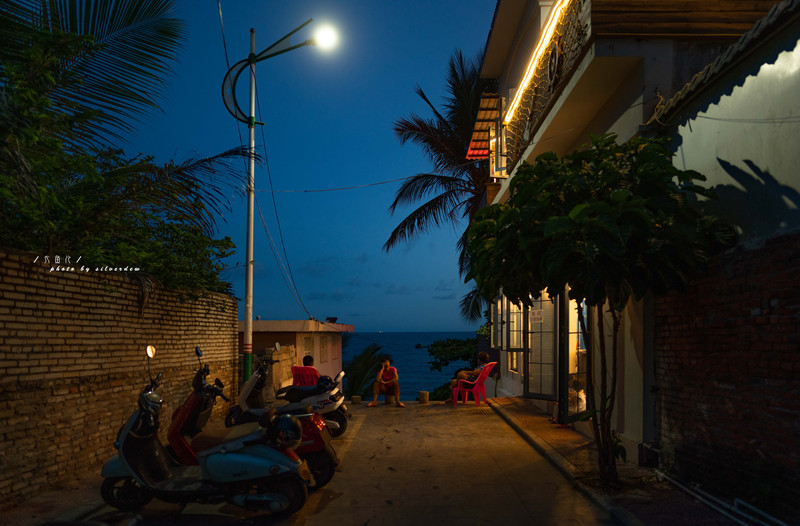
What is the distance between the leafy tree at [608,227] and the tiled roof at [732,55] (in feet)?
2.94

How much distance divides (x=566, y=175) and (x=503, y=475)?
3793 mm

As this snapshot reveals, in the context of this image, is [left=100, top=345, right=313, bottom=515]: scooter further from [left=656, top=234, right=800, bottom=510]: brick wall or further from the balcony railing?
the balcony railing

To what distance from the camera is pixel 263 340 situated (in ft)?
65.1

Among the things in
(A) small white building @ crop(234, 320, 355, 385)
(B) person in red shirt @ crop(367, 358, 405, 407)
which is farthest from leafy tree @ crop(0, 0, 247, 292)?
(A) small white building @ crop(234, 320, 355, 385)

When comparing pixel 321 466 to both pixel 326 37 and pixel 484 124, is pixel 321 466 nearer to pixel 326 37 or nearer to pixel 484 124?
pixel 326 37

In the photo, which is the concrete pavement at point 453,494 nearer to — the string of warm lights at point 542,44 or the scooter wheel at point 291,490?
the scooter wheel at point 291,490

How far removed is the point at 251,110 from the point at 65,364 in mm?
8169

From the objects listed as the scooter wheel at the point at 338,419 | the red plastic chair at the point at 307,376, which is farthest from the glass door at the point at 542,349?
the red plastic chair at the point at 307,376

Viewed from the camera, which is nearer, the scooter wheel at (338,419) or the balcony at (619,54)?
the balcony at (619,54)

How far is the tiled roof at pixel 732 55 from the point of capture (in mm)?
4770

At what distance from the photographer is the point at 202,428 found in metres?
6.33

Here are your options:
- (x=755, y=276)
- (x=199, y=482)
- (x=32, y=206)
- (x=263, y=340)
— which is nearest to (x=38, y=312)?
(x=32, y=206)

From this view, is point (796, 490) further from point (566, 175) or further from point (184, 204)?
point (184, 204)

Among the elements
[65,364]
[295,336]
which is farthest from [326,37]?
[295,336]
